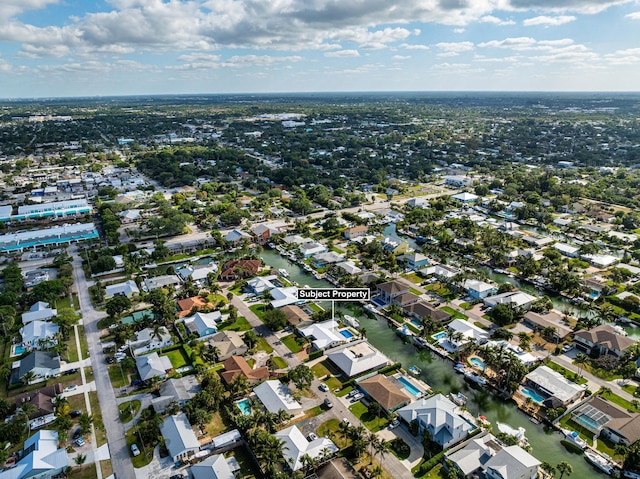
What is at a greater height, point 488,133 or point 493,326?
point 488,133

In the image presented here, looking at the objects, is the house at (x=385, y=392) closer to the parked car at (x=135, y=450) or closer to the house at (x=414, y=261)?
the parked car at (x=135, y=450)

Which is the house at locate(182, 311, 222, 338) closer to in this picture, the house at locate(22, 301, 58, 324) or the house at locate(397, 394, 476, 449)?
the house at locate(22, 301, 58, 324)

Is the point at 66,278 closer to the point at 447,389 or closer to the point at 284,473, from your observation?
the point at 284,473

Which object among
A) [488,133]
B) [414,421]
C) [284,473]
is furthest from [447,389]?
[488,133]

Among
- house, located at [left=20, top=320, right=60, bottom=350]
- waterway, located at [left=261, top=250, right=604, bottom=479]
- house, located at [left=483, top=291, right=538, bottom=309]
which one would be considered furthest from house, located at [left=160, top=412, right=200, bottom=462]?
house, located at [left=483, top=291, right=538, bottom=309]

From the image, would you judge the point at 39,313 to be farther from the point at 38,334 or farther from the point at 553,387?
the point at 553,387

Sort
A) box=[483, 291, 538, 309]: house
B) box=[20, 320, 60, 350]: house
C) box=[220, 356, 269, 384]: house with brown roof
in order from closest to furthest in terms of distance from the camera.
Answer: box=[220, 356, 269, 384]: house with brown roof → box=[20, 320, 60, 350]: house → box=[483, 291, 538, 309]: house
